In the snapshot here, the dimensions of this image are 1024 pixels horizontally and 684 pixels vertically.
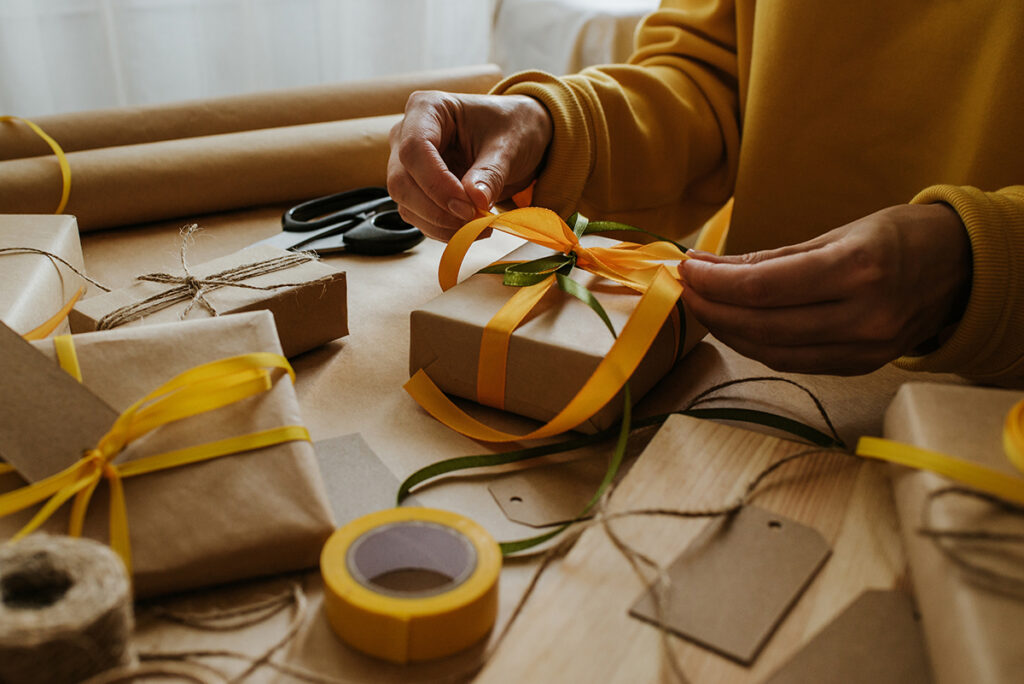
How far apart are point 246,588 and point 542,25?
1.51 meters

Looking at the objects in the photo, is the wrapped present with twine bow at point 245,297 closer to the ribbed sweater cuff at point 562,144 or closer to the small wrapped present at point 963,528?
the ribbed sweater cuff at point 562,144

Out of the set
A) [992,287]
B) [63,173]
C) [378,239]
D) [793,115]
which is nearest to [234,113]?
[63,173]

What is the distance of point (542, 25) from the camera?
1711 mm

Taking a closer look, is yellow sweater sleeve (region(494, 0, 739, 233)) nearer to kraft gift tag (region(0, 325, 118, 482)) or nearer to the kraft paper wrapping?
the kraft paper wrapping

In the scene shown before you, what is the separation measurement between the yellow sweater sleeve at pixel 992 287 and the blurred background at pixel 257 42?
41.8 inches

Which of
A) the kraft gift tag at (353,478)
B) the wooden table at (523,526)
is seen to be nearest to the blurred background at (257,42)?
the wooden table at (523,526)

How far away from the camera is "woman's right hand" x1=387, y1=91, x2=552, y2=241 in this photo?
75cm

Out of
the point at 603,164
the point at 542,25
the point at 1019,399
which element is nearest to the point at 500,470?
the point at 1019,399

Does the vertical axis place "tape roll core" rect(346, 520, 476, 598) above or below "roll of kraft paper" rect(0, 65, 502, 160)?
below

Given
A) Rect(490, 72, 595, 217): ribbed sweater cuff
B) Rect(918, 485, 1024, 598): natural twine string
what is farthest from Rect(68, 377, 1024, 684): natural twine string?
Rect(490, 72, 595, 217): ribbed sweater cuff

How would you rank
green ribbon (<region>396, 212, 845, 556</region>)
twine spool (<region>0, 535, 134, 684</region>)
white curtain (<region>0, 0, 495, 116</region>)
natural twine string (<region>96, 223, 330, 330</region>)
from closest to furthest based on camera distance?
twine spool (<region>0, 535, 134, 684</region>), green ribbon (<region>396, 212, 845, 556</region>), natural twine string (<region>96, 223, 330, 330</region>), white curtain (<region>0, 0, 495, 116</region>)

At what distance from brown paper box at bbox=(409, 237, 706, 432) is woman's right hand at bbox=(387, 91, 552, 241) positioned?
12cm

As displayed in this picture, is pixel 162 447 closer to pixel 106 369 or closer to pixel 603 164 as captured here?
pixel 106 369

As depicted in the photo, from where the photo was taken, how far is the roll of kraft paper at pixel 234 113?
3.39 feet
